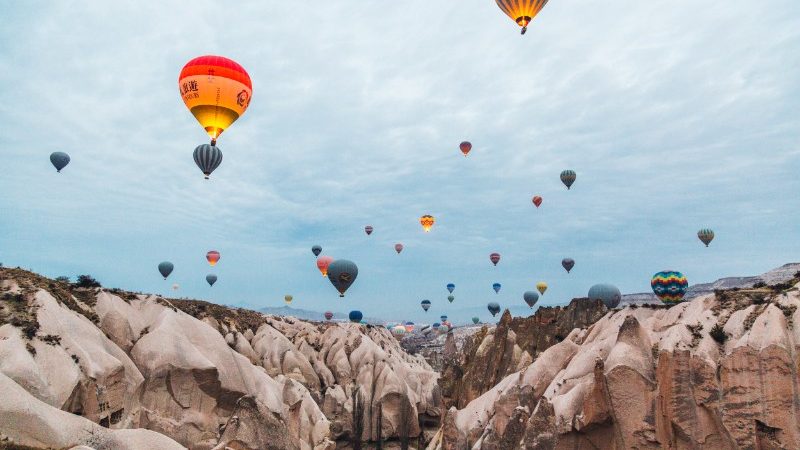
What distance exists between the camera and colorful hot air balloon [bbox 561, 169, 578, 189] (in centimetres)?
7886

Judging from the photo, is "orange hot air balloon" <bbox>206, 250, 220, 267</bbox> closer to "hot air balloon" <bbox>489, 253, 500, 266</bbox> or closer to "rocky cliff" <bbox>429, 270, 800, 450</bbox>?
"hot air balloon" <bbox>489, 253, 500, 266</bbox>

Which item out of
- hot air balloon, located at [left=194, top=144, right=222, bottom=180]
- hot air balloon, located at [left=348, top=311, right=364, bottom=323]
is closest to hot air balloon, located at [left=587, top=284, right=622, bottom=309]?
hot air balloon, located at [left=194, top=144, right=222, bottom=180]

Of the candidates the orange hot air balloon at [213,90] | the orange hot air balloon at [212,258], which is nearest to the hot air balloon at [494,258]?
the orange hot air balloon at [212,258]

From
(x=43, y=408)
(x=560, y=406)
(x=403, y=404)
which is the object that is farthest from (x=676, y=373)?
(x=403, y=404)

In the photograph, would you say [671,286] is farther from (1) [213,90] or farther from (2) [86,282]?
(2) [86,282]

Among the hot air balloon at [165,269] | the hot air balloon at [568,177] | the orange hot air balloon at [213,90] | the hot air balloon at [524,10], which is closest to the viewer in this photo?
the orange hot air balloon at [213,90]

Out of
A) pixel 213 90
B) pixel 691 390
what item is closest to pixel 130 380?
pixel 213 90

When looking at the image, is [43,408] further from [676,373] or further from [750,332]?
[750,332]

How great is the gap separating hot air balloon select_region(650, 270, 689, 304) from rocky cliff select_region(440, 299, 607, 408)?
6.11 m

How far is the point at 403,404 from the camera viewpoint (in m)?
70.8

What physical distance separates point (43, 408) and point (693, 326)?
2613 centimetres

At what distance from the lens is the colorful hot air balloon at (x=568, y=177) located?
78856 millimetres

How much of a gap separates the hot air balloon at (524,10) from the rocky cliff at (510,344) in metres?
28.9

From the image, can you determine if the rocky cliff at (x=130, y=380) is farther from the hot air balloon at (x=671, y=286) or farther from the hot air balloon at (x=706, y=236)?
the hot air balloon at (x=706, y=236)
